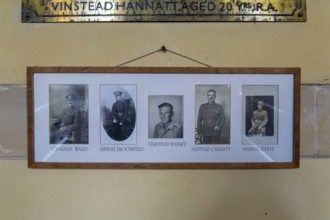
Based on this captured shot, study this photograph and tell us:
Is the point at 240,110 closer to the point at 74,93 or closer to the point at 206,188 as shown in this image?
the point at 206,188

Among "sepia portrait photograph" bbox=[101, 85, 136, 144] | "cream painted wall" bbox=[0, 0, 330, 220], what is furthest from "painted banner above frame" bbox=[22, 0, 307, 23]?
"sepia portrait photograph" bbox=[101, 85, 136, 144]

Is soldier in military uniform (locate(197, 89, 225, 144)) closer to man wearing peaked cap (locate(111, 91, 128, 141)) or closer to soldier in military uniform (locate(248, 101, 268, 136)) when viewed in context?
soldier in military uniform (locate(248, 101, 268, 136))

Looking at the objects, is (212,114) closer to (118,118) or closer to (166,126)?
(166,126)

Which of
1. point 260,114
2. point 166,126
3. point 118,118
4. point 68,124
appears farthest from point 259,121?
point 68,124

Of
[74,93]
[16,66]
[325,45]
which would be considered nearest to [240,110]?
[325,45]

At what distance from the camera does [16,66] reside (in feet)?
2.51

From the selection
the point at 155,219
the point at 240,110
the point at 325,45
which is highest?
the point at 325,45

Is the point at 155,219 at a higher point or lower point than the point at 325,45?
lower

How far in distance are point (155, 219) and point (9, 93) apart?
44 centimetres

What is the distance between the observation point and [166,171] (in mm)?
775

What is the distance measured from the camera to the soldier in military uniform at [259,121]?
2.53 ft

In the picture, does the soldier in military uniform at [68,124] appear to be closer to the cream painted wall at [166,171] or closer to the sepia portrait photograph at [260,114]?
the cream painted wall at [166,171]

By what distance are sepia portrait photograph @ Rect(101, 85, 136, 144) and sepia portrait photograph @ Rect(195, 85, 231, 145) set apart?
0.15 m

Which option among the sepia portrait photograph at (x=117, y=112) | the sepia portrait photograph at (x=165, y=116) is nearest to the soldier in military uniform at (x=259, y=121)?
the sepia portrait photograph at (x=165, y=116)
